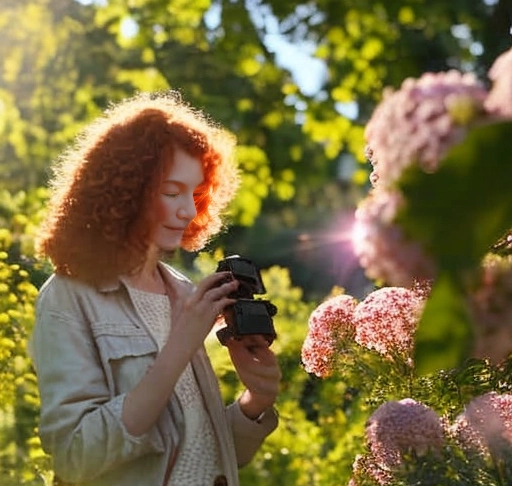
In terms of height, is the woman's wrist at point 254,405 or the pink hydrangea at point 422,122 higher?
the woman's wrist at point 254,405

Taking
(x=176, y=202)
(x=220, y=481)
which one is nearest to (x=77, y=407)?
(x=220, y=481)

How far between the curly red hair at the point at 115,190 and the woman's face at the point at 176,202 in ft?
0.04

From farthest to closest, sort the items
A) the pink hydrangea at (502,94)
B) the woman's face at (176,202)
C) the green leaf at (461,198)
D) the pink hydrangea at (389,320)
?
the woman's face at (176,202)
the pink hydrangea at (389,320)
the pink hydrangea at (502,94)
the green leaf at (461,198)

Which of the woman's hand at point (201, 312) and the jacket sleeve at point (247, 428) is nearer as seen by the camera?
the woman's hand at point (201, 312)

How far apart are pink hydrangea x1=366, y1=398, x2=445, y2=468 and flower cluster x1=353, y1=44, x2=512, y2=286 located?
89 centimetres

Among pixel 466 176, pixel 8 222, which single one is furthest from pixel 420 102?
pixel 8 222

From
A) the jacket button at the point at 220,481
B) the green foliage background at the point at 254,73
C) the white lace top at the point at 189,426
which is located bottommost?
the jacket button at the point at 220,481

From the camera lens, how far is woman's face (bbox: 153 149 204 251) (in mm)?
2262

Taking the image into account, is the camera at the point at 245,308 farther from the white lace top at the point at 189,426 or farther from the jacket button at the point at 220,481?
the jacket button at the point at 220,481

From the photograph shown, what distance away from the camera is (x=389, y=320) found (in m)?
2.15

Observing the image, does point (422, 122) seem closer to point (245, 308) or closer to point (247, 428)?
point (245, 308)

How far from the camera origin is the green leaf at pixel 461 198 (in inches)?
27.0

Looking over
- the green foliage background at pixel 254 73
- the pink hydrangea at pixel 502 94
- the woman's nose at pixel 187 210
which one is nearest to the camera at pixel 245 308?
the woman's nose at pixel 187 210

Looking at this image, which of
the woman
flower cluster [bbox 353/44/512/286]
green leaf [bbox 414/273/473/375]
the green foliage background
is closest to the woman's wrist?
the woman
